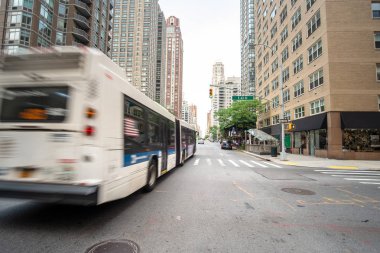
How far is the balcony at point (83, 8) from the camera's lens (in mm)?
43812

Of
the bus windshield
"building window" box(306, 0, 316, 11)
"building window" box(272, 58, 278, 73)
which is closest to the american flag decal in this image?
the bus windshield

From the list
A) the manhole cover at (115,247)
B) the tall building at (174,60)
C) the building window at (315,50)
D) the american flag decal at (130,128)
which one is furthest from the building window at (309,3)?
the tall building at (174,60)

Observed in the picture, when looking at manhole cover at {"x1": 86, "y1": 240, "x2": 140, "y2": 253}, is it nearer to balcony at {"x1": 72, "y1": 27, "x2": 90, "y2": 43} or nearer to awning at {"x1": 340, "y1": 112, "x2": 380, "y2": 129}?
awning at {"x1": 340, "y1": 112, "x2": 380, "y2": 129}

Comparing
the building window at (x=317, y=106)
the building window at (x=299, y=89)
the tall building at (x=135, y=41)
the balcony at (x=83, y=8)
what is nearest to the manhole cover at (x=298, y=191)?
the building window at (x=317, y=106)

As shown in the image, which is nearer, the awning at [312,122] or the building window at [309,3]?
the awning at [312,122]

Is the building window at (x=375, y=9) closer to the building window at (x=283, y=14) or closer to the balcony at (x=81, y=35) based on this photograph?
the building window at (x=283, y=14)

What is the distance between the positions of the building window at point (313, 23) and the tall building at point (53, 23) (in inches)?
1430

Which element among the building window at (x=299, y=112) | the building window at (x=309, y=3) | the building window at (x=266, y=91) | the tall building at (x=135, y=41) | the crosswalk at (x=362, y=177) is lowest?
the crosswalk at (x=362, y=177)

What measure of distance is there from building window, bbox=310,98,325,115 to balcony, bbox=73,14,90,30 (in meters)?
45.8

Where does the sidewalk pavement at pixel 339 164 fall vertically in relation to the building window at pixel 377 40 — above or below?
below

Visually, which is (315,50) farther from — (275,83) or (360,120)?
(275,83)

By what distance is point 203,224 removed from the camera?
14.2 ft

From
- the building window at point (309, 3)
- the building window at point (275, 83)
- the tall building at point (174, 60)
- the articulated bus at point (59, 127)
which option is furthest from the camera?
the tall building at point (174, 60)

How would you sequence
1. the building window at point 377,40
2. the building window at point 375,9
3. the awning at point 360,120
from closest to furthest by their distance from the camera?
1. the awning at point 360,120
2. the building window at point 377,40
3. the building window at point 375,9
